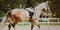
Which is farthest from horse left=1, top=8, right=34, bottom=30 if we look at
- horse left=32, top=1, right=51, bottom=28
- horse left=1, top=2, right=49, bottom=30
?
horse left=32, top=1, right=51, bottom=28

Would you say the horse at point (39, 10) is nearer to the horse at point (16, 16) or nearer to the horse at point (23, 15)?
the horse at point (23, 15)

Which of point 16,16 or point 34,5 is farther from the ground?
point 34,5

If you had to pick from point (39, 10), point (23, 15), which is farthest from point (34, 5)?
point (23, 15)

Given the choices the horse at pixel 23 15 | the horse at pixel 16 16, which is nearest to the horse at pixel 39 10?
the horse at pixel 23 15

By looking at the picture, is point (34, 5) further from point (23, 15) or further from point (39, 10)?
point (23, 15)

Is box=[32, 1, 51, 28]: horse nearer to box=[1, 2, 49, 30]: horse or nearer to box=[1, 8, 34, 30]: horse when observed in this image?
box=[1, 2, 49, 30]: horse

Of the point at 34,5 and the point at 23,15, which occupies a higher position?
the point at 34,5

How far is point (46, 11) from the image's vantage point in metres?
2.95

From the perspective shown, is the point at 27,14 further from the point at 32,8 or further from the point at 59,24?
the point at 59,24

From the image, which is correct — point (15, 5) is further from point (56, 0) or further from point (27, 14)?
point (56, 0)

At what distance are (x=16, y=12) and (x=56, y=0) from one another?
1.93 ft

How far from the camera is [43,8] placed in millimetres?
2969

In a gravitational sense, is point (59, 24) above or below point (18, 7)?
below

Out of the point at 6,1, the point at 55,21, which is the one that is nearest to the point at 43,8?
the point at 55,21
